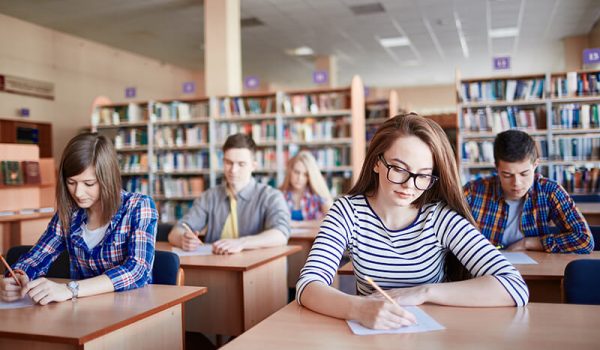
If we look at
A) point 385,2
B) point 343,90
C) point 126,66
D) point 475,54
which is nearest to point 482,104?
point 343,90

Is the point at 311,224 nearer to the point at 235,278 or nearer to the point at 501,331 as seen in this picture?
the point at 235,278

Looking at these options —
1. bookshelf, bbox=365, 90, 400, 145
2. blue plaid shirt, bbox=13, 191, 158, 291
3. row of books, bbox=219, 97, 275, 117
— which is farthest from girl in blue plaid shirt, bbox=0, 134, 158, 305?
bookshelf, bbox=365, 90, 400, 145

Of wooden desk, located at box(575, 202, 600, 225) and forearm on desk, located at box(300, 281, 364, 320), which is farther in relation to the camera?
wooden desk, located at box(575, 202, 600, 225)

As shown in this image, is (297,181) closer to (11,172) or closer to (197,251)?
(197,251)

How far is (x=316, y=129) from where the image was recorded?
273 inches

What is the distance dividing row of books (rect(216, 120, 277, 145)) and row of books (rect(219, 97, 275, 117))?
152 millimetres

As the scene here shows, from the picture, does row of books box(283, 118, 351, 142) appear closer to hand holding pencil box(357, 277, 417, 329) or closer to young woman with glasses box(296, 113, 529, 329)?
young woman with glasses box(296, 113, 529, 329)

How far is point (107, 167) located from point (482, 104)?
532 centimetres

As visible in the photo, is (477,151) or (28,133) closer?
(477,151)

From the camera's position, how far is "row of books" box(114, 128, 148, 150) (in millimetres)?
7809

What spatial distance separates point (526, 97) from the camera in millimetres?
6332

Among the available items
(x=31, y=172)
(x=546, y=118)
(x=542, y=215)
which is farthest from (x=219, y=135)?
(x=542, y=215)

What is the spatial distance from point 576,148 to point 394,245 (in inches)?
210

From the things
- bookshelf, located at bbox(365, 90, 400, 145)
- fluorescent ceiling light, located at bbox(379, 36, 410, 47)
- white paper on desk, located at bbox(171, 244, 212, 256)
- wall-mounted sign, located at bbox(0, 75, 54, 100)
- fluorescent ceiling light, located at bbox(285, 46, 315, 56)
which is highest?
fluorescent ceiling light, located at bbox(379, 36, 410, 47)
